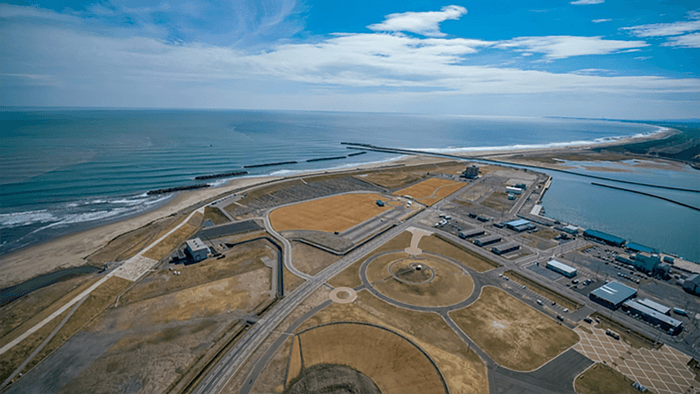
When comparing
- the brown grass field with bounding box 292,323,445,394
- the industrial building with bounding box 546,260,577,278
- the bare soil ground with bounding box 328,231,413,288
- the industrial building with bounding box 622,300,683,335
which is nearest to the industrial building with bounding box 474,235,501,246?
the industrial building with bounding box 546,260,577,278

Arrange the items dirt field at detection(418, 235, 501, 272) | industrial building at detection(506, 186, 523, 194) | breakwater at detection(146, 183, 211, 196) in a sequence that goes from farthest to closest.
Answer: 1. industrial building at detection(506, 186, 523, 194)
2. breakwater at detection(146, 183, 211, 196)
3. dirt field at detection(418, 235, 501, 272)

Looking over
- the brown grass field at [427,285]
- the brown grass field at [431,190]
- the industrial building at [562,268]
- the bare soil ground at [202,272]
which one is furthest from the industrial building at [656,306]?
the bare soil ground at [202,272]

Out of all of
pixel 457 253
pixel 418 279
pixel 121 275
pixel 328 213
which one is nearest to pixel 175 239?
pixel 121 275

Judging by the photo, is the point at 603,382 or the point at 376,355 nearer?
the point at 603,382

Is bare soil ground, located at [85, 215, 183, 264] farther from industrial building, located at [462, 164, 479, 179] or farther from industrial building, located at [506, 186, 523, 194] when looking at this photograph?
industrial building, located at [506, 186, 523, 194]

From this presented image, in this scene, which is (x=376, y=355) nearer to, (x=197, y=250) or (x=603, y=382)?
(x=603, y=382)

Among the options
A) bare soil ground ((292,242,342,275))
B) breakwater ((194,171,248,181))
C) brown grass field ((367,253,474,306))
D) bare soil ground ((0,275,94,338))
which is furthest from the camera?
breakwater ((194,171,248,181))

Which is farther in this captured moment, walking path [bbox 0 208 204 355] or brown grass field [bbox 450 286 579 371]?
walking path [bbox 0 208 204 355]

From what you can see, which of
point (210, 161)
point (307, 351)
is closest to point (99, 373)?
point (307, 351)
